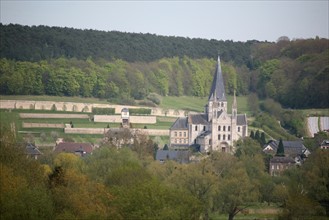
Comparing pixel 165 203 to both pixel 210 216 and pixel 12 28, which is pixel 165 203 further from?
pixel 12 28

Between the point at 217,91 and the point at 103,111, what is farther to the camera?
the point at 103,111

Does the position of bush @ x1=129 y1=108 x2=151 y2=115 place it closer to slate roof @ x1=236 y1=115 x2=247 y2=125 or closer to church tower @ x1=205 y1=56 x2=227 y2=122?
church tower @ x1=205 y1=56 x2=227 y2=122

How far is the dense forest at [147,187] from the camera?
51.1m

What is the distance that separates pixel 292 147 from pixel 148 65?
5950cm

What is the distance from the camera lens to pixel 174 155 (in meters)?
97.7

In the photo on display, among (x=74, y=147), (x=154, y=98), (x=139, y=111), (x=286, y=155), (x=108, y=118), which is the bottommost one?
(x=286, y=155)

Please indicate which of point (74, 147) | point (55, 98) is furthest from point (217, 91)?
point (55, 98)

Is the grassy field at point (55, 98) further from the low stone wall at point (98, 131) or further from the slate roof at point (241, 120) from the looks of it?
the slate roof at point (241, 120)

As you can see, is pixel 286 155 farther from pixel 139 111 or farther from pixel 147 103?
pixel 147 103

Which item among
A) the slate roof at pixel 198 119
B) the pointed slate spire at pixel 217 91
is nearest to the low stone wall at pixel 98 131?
the slate roof at pixel 198 119

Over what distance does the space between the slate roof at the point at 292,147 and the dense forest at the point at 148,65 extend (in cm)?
2734

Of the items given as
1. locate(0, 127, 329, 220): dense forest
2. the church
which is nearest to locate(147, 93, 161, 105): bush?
the church

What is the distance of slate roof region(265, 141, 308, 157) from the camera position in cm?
9919

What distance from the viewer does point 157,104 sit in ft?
456
